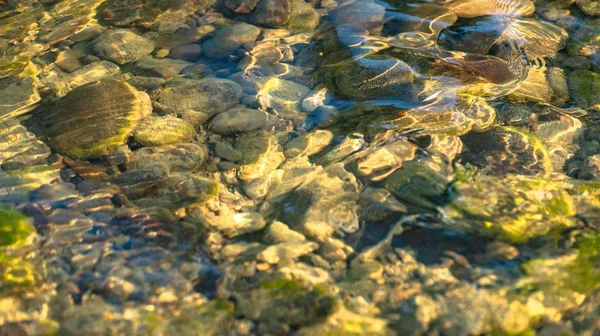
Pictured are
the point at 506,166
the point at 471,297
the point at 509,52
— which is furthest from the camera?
the point at 509,52

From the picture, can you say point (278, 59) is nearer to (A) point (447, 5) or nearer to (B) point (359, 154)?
(B) point (359, 154)

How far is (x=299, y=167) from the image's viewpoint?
12.4 feet

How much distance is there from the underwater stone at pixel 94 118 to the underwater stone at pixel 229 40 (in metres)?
0.95

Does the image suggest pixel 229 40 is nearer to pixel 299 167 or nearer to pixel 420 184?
pixel 299 167

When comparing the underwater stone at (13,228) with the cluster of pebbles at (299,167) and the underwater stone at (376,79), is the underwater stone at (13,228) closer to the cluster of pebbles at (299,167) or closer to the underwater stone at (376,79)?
the cluster of pebbles at (299,167)

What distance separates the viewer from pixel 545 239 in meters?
3.07

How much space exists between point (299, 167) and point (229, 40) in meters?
1.87

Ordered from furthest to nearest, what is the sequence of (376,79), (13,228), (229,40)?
(229,40) → (376,79) → (13,228)

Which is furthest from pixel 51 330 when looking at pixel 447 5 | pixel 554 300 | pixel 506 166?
pixel 447 5

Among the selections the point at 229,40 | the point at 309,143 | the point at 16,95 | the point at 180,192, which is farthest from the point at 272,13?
the point at 180,192

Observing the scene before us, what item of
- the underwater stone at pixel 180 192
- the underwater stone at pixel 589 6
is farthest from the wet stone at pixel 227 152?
the underwater stone at pixel 589 6

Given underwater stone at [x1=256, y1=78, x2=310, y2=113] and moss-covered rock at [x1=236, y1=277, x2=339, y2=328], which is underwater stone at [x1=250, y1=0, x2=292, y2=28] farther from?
moss-covered rock at [x1=236, y1=277, x2=339, y2=328]

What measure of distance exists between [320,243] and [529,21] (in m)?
3.56

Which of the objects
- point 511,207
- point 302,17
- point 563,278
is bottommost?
point 563,278
